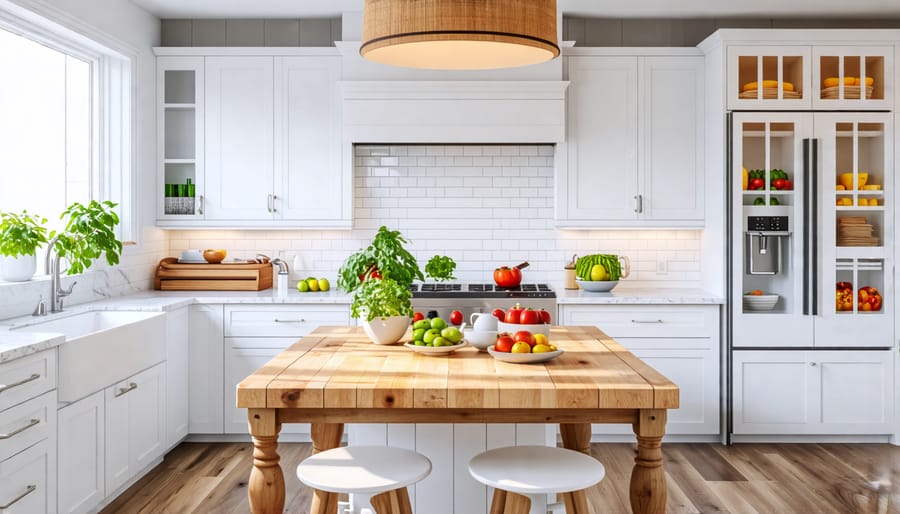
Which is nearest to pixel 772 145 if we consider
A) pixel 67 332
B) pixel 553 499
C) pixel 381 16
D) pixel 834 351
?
pixel 834 351

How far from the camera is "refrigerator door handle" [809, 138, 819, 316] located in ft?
15.8

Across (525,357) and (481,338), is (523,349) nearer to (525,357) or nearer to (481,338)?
(525,357)

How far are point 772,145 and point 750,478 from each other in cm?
201

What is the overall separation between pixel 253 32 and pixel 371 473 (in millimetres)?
3887

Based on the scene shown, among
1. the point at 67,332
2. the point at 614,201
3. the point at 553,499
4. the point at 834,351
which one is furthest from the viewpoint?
the point at 614,201

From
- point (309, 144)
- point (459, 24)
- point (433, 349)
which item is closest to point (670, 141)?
point (309, 144)

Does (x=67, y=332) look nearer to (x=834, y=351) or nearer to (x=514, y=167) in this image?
(x=514, y=167)

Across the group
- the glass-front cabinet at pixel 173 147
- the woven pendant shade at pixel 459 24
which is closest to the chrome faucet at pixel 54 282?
the glass-front cabinet at pixel 173 147

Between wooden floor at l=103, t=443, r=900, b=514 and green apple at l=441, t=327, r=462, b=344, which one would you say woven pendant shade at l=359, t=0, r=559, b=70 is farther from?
wooden floor at l=103, t=443, r=900, b=514

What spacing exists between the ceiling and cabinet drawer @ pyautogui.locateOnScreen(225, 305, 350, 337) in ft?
6.37

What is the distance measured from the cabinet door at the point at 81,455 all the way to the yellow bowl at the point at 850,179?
4.35 meters

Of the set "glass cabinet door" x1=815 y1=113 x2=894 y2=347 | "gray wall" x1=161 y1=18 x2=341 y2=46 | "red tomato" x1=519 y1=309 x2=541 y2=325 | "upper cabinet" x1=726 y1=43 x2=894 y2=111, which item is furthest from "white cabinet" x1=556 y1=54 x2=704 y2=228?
"red tomato" x1=519 y1=309 x2=541 y2=325

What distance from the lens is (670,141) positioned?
523 cm

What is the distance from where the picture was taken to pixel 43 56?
4.40 m
